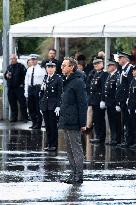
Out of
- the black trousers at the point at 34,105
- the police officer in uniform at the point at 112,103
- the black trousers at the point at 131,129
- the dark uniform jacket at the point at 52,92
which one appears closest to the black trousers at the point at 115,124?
the police officer in uniform at the point at 112,103

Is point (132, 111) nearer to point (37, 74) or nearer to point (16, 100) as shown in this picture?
point (37, 74)

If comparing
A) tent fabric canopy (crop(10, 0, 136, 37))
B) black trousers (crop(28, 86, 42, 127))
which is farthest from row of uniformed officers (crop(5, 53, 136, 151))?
black trousers (crop(28, 86, 42, 127))

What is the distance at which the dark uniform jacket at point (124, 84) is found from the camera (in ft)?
68.8

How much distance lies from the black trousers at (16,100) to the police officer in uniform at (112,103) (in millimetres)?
6769

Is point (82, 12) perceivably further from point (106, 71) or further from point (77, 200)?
point (77, 200)

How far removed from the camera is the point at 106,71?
22.6m

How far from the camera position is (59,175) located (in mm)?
16188

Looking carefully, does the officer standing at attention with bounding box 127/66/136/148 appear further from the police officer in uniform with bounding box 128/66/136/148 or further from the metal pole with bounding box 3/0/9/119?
the metal pole with bounding box 3/0/9/119

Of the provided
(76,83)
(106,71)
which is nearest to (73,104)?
(76,83)

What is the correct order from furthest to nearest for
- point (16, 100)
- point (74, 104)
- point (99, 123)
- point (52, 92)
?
point (16, 100)
point (99, 123)
point (52, 92)
point (74, 104)

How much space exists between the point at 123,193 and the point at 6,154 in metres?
5.76

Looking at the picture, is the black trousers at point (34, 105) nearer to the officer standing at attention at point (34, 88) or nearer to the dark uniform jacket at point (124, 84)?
the officer standing at attention at point (34, 88)

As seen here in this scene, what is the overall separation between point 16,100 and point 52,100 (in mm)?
8522

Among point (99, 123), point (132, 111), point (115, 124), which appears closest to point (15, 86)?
point (99, 123)
